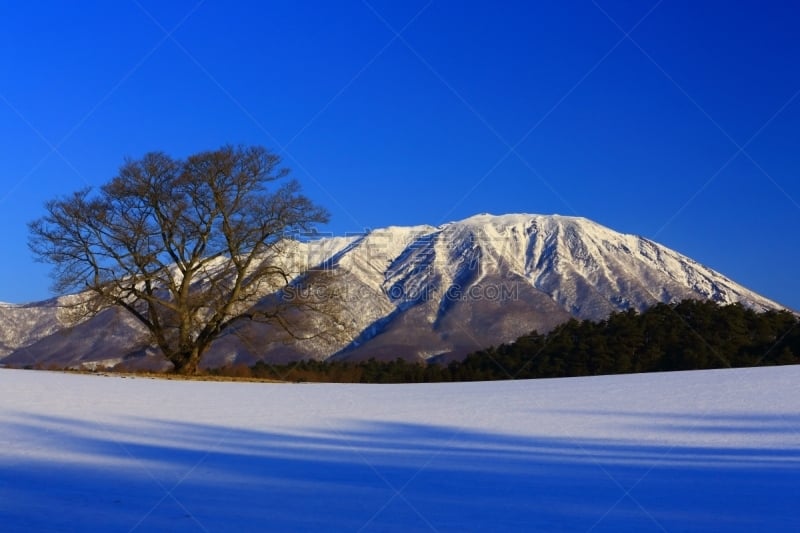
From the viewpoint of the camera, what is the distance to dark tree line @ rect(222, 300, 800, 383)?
33.1 metres

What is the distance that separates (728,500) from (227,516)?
13.6ft

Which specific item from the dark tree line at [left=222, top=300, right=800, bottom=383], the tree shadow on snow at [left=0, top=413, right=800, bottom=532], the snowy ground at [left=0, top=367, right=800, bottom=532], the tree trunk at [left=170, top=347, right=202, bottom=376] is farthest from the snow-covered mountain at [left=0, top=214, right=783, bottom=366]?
the tree shadow on snow at [left=0, top=413, right=800, bottom=532]

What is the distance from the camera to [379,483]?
7.55 meters

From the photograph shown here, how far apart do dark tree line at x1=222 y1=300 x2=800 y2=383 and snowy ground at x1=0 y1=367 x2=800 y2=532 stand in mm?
16584

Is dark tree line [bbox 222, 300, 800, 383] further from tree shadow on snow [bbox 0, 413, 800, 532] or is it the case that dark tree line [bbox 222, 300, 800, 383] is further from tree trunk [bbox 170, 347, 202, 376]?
tree shadow on snow [bbox 0, 413, 800, 532]

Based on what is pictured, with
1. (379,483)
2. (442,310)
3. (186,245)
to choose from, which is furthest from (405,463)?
(442,310)

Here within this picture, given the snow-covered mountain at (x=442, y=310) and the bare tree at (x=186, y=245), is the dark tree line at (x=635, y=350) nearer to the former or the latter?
the bare tree at (x=186, y=245)

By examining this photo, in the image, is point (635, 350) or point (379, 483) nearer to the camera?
point (379, 483)

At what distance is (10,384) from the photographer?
60.4ft

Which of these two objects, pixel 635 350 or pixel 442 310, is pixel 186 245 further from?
pixel 442 310

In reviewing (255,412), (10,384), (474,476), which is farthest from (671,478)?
(10,384)

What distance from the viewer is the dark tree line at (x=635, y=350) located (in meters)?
33.1

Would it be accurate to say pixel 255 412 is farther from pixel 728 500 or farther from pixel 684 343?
pixel 684 343

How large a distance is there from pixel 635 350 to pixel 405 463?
1193 inches
